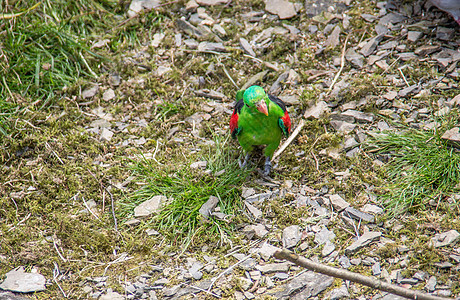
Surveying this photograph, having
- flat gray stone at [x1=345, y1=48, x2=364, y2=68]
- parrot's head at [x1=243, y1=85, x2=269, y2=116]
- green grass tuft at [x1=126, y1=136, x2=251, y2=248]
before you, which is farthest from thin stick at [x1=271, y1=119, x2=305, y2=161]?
flat gray stone at [x1=345, y1=48, x2=364, y2=68]

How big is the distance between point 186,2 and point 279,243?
14.5ft

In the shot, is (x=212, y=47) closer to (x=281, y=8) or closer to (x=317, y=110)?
(x=281, y=8)

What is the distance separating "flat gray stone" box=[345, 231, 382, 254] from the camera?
380 centimetres

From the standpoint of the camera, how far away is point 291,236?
409 centimetres

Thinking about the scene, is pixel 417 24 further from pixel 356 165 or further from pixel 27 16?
pixel 27 16

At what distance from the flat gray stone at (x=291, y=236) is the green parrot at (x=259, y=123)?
3.24 ft

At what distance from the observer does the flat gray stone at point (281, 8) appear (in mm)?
6363

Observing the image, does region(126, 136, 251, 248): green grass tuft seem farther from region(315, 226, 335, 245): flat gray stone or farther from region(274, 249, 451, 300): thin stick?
Result: region(274, 249, 451, 300): thin stick

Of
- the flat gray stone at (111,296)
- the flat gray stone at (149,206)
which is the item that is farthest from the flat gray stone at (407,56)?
the flat gray stone at (111,296)

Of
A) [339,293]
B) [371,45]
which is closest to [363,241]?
[339,293]

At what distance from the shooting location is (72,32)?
6445 mm

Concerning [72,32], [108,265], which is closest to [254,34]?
[72,32]

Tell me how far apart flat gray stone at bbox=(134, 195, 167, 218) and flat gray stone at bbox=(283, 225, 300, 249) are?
1.37 meters

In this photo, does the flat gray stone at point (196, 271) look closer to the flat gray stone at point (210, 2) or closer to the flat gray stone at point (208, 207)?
the flat gray stone at point (208, 207)
